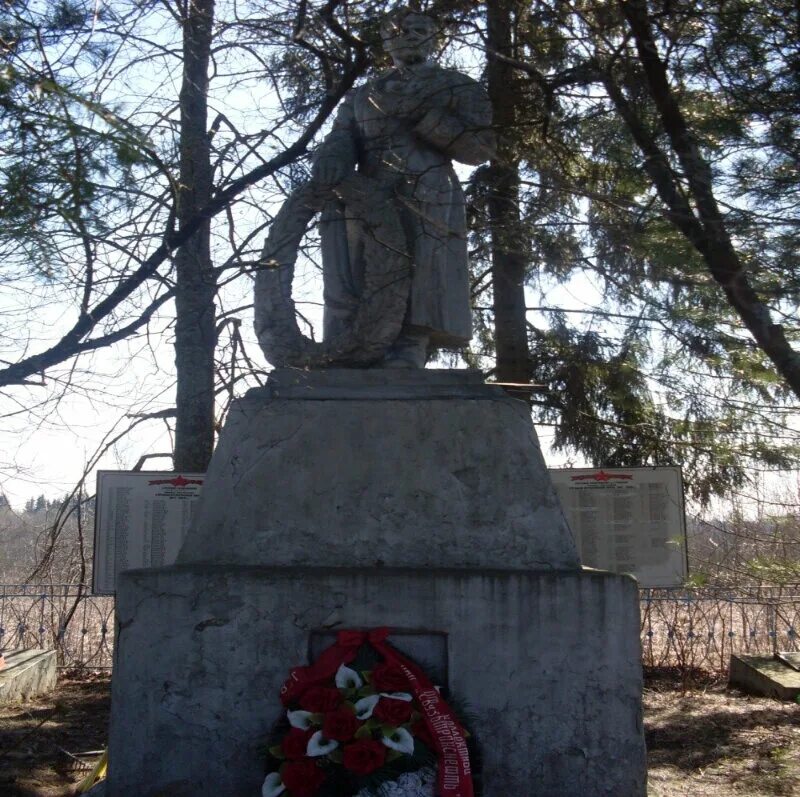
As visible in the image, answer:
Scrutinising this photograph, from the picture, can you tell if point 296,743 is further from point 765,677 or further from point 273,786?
point 765,677

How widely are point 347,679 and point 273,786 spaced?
416 mm

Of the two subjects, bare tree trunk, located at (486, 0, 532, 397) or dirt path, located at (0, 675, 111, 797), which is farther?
bare tree trunk, located at (486, 0, 532, 397)

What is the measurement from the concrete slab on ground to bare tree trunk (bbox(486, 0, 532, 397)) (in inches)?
106

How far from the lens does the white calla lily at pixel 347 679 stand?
129 inches

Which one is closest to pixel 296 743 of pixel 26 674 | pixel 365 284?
pixel 365 284

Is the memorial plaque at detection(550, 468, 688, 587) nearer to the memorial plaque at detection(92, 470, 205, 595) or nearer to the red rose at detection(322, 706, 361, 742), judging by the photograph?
the memorial plaque at detection(92, 470, 205, 595)

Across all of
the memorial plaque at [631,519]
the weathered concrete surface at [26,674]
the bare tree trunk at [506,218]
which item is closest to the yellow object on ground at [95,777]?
the weathered concrete surface at [26,674]

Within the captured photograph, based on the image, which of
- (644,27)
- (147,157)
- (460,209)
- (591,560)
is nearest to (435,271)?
(460,209)

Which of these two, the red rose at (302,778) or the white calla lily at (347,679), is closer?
the red rose at (302,778)

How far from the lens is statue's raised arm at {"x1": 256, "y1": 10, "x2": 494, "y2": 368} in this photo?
4.18 m

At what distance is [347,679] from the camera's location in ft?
10.8

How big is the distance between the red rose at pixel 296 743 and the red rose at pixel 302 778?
0.12 feet

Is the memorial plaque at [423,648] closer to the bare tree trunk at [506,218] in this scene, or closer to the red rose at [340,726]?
the red rose at [340,726]

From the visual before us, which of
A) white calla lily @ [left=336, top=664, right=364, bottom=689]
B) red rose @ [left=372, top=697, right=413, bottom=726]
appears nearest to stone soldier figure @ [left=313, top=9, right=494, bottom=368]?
white calla lily @ [left=336, top=664, right=364, bottom=689]
